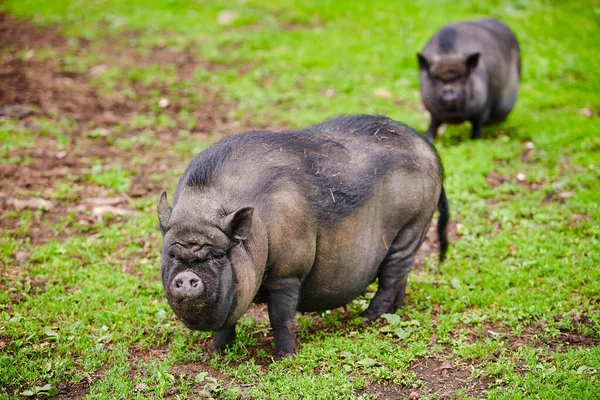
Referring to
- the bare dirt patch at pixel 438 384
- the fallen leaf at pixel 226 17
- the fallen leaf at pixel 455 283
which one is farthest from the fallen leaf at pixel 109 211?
the fallen leaf at pixel 226 17

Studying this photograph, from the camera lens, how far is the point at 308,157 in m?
5.31

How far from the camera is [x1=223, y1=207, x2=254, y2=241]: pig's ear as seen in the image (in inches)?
178

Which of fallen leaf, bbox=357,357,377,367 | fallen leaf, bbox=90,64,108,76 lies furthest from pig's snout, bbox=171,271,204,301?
fallen leaf, bbox=90,64,108,76

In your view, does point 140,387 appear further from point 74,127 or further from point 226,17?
point 226,17

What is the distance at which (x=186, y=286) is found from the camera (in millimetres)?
4434

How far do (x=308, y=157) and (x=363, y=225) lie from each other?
711 millimetres

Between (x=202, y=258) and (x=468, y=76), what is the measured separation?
6.25 meters

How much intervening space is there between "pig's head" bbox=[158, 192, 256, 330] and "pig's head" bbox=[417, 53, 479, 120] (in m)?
5.65

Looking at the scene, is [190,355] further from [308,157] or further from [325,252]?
[308,157]

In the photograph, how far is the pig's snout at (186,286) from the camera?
4.44 meters

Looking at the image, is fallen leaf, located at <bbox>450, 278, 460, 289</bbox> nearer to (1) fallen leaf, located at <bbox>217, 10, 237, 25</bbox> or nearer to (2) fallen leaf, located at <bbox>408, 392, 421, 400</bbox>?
(2) fallen leaf, located at <bbox>408, 392, 421, 400</bbox>

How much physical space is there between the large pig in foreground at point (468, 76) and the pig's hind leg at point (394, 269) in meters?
4.08

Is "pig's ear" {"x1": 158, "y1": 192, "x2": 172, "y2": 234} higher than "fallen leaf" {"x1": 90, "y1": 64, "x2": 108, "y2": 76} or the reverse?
higher

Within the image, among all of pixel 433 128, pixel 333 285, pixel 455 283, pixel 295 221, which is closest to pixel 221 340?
pixel 333 285
